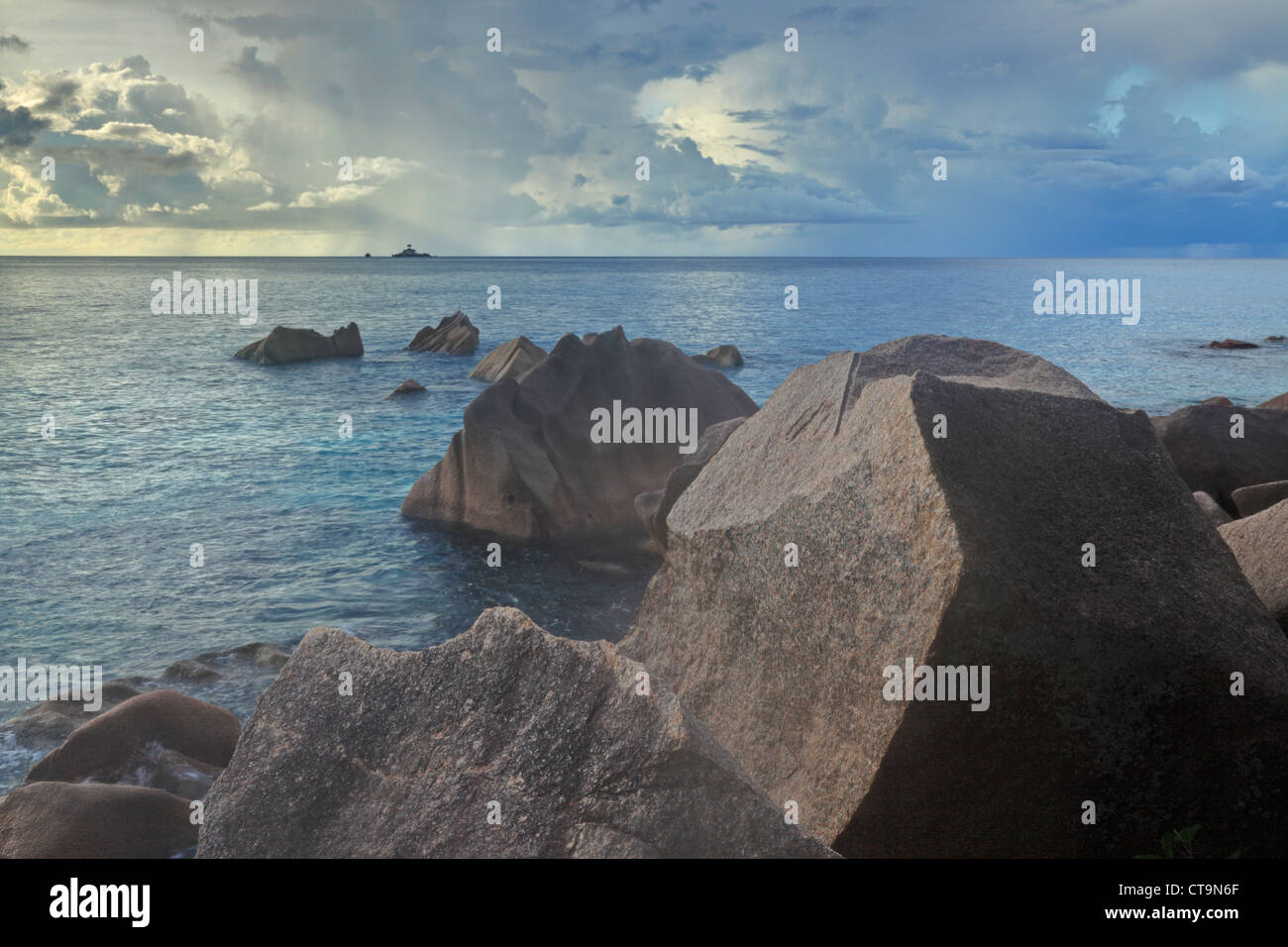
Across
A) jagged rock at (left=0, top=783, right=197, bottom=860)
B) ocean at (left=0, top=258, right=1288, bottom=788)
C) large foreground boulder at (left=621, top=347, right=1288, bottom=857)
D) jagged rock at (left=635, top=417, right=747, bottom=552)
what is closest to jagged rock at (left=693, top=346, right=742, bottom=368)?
ocean at (left=0, top=258, right=1288, bottom=788)

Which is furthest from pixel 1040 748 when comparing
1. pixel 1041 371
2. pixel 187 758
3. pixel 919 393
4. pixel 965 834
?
pixel 187 758

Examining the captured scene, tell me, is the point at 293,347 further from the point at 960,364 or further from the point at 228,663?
the point at 960,364

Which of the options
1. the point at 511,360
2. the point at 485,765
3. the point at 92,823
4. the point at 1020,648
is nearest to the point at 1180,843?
the point at 1020,648

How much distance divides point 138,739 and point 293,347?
45.3 metres

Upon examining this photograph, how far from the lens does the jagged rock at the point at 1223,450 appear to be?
1252 cm

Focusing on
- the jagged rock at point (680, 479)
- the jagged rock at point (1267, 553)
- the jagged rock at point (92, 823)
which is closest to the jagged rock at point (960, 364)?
the jagged rock at point (1267, 553)

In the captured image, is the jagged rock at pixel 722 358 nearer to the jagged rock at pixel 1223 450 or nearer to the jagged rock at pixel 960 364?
the jagged rock at pixel 1223 450

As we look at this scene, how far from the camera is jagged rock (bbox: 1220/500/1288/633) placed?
6379 mm

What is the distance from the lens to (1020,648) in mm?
4918

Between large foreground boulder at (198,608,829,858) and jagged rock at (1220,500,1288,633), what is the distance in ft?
14.6

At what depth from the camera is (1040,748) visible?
5.09 metres

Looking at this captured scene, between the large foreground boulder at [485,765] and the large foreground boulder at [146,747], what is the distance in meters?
4.55

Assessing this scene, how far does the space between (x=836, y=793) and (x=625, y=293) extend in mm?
124563

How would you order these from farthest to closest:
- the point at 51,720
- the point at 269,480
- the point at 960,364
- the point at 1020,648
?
the point at 269,480 → the point at 51,720 → the point at 960,364 → the point at 1020,648
